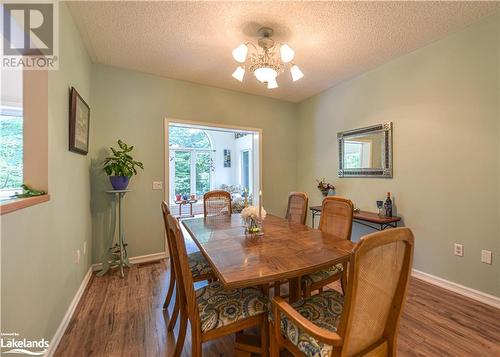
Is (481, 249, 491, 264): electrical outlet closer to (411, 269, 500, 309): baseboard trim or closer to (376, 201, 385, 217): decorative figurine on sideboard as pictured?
(411, 269, 500, 309): baseboard trim

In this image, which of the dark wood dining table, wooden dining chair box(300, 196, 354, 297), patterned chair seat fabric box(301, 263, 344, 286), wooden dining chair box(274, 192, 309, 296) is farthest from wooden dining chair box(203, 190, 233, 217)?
patterned chair seat fabric box(301, 263, 344, 286)

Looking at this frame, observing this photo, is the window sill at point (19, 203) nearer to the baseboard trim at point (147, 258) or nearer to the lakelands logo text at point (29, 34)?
the lakelands logo text at point (29, 34)

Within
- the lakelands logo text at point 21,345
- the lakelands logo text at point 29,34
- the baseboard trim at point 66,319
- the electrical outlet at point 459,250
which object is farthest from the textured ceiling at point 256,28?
the baseboard trim at point 66,319

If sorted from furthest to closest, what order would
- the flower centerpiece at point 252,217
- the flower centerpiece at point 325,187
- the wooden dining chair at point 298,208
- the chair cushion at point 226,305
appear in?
the flower centerpiece at point 325,187, the wooden dining chair at point 298,208, the flower centerpiece at point 252,217, the chair cushion at point 226,305

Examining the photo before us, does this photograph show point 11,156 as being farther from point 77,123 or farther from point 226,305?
point 226,305

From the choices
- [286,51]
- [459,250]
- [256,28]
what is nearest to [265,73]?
[286,51]

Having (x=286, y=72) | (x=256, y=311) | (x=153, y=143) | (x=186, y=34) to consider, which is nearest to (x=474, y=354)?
(x=256, y=311)

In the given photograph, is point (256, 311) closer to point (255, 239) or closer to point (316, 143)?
point (255, 239)

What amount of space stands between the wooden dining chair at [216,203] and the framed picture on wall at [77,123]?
4.55 feet

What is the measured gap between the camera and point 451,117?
2.26 m

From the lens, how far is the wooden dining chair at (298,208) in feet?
7.87

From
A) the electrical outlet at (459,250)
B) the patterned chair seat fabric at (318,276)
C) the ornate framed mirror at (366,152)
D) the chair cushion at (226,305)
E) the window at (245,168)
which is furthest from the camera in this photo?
the window at (245,168)

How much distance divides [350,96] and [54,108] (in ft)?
11.6

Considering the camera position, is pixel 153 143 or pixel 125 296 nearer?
pixel 125 296
